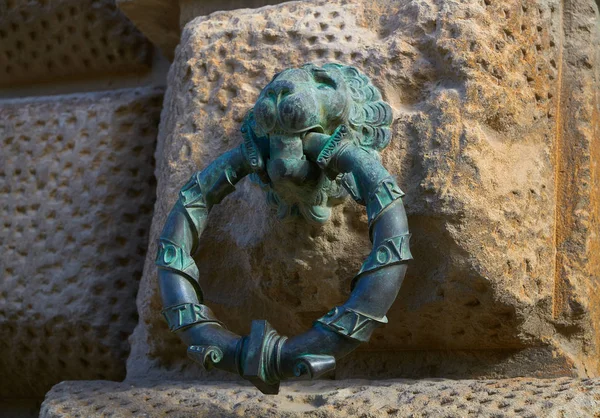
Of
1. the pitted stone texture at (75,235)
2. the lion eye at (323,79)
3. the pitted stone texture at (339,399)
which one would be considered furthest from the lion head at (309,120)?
the pitted stone texture at (75,235)

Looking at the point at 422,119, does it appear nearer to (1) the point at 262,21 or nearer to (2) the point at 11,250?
(1) the point at 262,21

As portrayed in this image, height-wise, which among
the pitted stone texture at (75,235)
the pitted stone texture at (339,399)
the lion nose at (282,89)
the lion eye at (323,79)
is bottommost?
the pitted stone texture at (339,399)

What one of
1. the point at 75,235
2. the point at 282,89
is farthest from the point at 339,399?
the point at 75,235

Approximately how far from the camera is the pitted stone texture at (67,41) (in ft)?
4.62

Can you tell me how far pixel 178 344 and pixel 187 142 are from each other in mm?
241

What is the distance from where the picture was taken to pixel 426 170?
1001mm

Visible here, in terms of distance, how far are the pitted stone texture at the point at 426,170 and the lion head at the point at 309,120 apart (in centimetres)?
2

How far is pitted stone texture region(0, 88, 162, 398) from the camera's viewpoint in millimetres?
1312

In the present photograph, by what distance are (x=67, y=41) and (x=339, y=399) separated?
0.72 metres

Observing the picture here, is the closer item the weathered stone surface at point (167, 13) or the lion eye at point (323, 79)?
the lion eye at point (323, 79)

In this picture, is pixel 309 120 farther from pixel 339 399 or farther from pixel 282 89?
pixel 339 399

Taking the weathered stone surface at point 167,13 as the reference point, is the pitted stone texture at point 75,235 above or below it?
below

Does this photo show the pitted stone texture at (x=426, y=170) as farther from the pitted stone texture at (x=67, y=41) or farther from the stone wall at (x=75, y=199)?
the pitted stone texture at (x=67, y=41)

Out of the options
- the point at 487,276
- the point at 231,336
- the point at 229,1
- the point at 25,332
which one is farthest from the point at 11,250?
the point at 487,276
